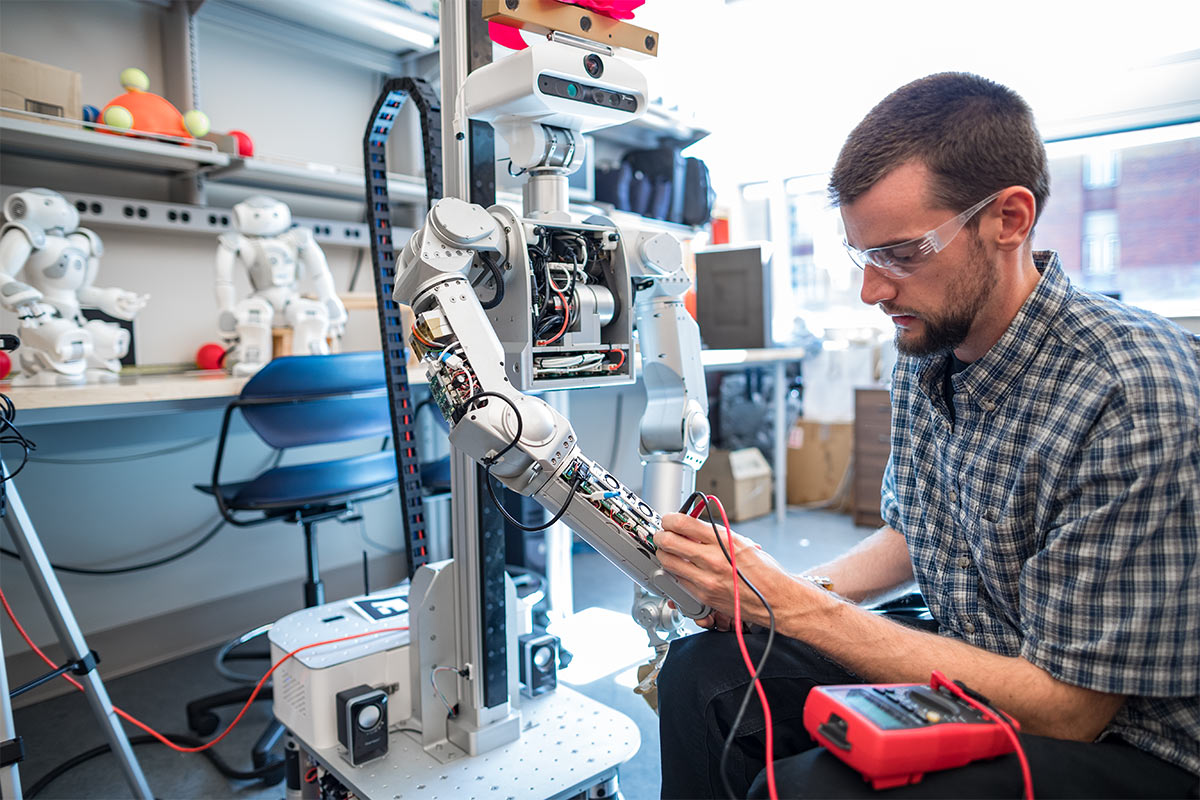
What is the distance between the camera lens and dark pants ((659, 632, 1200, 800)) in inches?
28.0

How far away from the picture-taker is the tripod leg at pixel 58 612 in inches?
53.3

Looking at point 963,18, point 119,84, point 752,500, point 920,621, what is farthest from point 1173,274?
point 119,84

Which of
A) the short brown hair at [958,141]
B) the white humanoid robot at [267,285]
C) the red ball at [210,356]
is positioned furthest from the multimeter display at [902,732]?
the red ball at [210,356]

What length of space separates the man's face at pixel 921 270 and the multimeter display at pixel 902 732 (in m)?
0.43

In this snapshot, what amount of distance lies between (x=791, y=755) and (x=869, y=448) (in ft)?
9.80

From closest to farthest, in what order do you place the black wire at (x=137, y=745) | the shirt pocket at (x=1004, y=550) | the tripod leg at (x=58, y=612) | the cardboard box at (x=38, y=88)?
the shirt pocket at (x=1004, y=550) < the tripod leg at (x=58, y=612) < the black wire at (x=137, y=745) < the cardboard box at (x=38, y=88)

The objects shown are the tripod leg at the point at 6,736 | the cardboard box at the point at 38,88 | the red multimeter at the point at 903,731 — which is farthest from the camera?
the cardboard box at the point at 38,88

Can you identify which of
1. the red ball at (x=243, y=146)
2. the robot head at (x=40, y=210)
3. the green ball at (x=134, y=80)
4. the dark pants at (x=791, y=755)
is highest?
the green ball at (x=134, y=80)

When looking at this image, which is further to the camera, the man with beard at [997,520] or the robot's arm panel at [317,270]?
the robot's arm panel at [317,270]

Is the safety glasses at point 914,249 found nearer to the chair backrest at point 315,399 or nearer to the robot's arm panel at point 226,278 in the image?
the chair backrest at point 315,399

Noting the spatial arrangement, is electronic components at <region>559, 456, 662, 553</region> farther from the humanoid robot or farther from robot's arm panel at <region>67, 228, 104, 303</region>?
robot's arm panel at <region>67, 228, 104, 303</region>

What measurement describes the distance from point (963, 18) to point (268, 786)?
396 cm

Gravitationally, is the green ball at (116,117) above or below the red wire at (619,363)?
above

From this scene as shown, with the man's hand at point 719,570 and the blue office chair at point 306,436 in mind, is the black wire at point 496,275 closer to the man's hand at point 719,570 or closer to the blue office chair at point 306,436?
the man's hand at point 719,570
